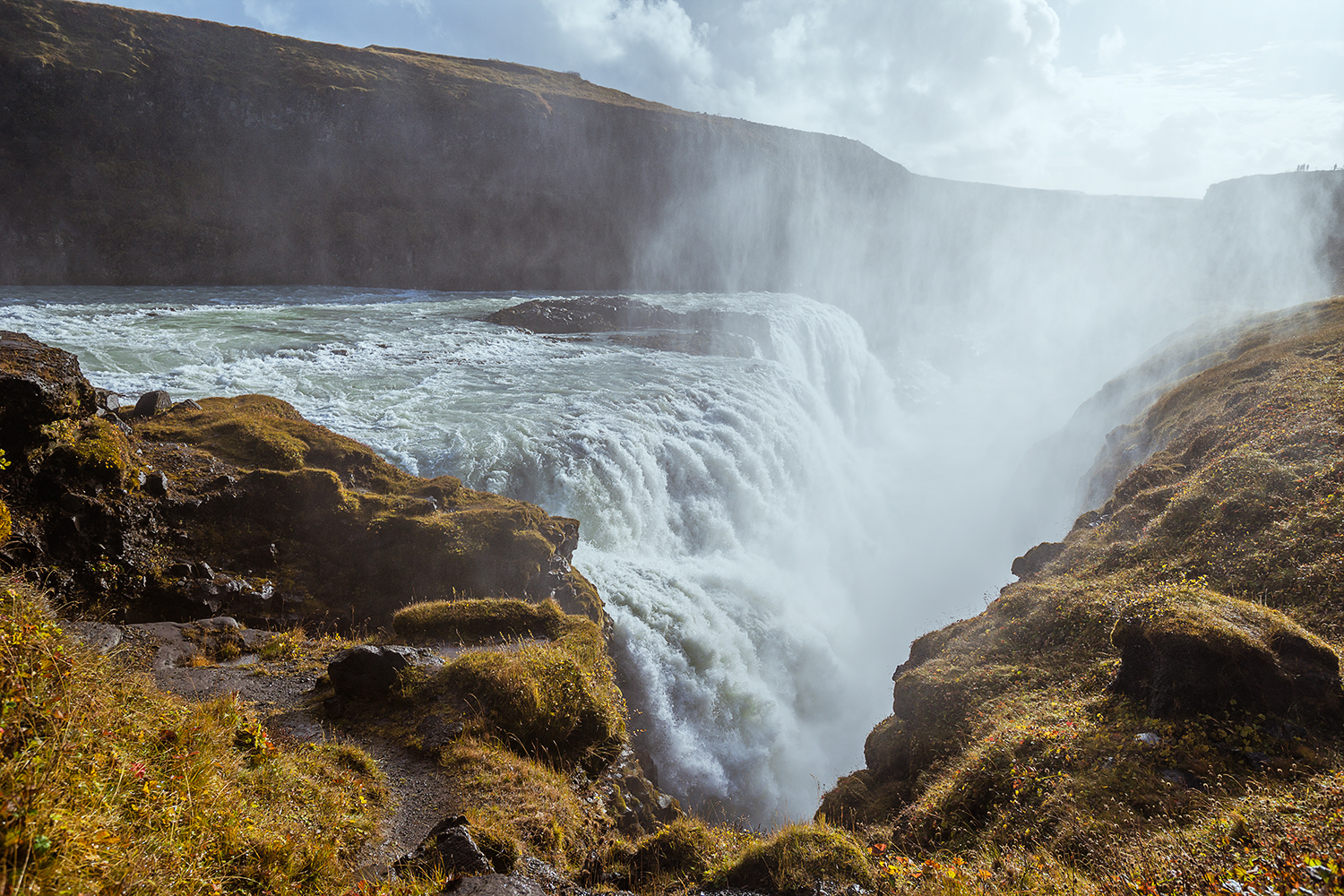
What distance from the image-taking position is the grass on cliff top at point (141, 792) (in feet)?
7.94

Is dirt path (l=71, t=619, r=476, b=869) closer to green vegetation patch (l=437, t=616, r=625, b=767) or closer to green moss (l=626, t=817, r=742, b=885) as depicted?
green vegetation patch (l=437, t=616, r=625, b=767)

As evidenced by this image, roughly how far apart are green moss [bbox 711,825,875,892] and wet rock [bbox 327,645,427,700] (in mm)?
3595

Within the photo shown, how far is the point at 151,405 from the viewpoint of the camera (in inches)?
403

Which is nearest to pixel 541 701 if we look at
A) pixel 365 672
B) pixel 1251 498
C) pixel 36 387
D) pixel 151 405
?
pixel 365 672

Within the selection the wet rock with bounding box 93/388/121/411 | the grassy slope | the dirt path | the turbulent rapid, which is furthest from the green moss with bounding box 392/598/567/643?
the wet rock with bounding box 93/388/121/411

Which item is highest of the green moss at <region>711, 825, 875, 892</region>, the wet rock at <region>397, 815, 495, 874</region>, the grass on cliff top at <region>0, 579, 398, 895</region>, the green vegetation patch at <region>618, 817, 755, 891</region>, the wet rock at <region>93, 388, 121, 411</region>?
the wet rock at <region>93, 388, 121, 411</region>

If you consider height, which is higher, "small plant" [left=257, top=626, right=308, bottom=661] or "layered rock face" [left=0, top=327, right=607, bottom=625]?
"layered rock face" [left=0, top=327, right=607, bottom=625]

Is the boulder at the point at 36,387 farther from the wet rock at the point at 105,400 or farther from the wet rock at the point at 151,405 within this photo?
the wet rock at the point at 151,405

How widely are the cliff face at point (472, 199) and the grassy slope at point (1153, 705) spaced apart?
4777 cm

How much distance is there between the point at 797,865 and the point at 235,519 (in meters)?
8.24

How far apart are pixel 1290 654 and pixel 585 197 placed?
58.4 m

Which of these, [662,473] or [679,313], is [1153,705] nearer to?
[662,473]

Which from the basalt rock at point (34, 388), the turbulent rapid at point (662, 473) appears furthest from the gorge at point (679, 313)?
the basalt rock at point (34, 388)

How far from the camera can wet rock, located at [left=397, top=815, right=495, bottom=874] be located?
13.1 feet
